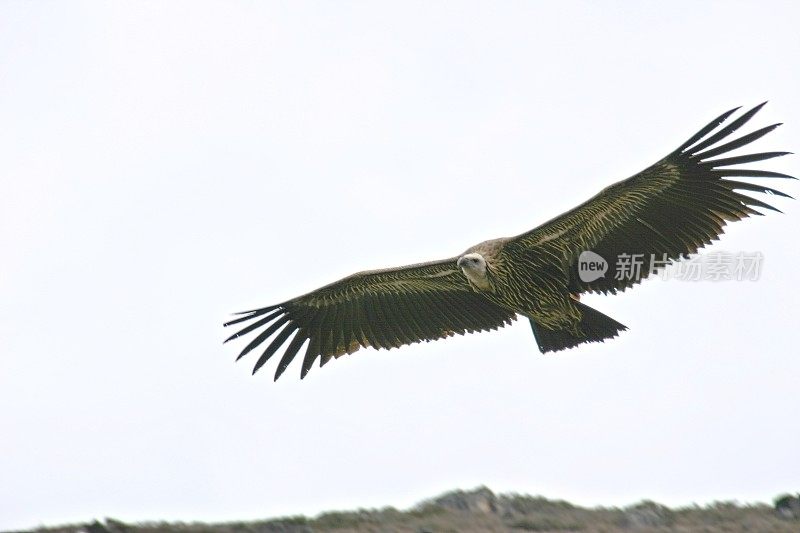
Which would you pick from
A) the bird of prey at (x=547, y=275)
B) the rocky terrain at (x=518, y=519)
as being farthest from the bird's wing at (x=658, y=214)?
the rocky terrain at (x=518, y=519)

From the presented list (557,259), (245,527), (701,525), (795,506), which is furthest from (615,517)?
(245,527)

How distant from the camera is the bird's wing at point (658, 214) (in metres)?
12.5

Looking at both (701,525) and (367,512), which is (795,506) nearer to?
(701,525)

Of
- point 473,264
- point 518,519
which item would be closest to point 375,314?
point 473,264

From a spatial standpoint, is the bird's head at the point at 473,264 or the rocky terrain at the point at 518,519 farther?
the bird's head at the point at 473,264

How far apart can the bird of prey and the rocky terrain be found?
5.84 feet

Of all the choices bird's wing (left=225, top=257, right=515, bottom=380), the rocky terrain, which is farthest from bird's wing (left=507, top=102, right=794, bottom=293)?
the rocky terrain

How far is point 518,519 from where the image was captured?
1355 cm

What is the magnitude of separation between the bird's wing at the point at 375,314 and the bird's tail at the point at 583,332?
0.94 meters

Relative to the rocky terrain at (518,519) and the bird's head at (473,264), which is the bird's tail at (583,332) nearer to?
the bird's head at (473,264)

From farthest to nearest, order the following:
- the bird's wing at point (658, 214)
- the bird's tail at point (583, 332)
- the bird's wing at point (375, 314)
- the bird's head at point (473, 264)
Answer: the bird's wing at point (375, 314)
the bird's tail at point (583, 332)
the bird's head at point (473, 264)
the bird's wing at point (658, 214)

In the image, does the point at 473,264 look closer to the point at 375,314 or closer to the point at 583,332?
the point at 583,332

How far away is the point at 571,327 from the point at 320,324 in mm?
3184

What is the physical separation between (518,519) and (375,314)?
3.13 meters
